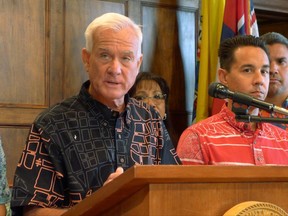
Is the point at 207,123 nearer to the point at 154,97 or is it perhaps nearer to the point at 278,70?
the point at 278,70

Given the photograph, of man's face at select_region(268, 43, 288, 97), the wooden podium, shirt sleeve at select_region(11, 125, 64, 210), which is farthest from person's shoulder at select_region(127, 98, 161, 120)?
A: man's face at select_region(268, 43, 288, 97)

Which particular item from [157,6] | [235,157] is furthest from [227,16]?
[235,157]

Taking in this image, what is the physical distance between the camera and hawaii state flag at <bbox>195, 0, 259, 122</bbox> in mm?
3848

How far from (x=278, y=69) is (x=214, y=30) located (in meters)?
0.93

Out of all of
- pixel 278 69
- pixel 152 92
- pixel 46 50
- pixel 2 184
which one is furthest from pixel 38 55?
pixel 2 184

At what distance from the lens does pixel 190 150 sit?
2229mm

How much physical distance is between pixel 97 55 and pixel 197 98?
1.99 m

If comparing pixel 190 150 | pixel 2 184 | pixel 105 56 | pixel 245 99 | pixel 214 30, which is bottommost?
pixel 2 184

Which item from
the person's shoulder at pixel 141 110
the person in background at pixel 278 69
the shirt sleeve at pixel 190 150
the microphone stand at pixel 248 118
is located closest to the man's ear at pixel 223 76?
the shirt sleeve at pixel 190 150

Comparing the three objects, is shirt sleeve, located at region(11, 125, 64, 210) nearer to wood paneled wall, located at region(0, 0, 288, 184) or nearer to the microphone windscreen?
the microphone windscreen

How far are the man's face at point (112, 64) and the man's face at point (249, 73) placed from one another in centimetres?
54

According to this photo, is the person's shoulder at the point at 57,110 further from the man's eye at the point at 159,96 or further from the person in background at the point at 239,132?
the man's eye at the point at 159,96

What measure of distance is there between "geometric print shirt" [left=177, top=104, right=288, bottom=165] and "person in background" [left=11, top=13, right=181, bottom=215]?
155mm

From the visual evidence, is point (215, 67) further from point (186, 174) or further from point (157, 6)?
point (186, 174)
